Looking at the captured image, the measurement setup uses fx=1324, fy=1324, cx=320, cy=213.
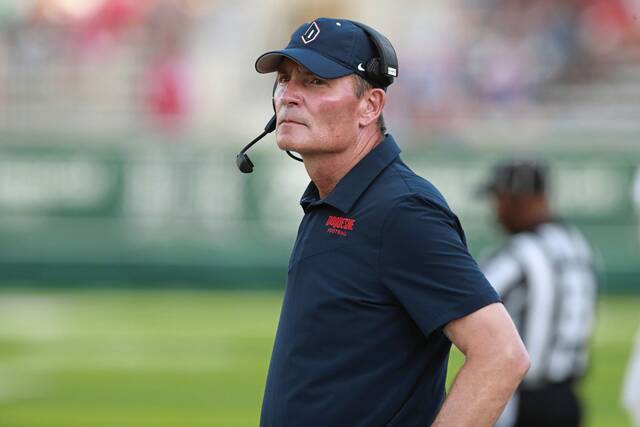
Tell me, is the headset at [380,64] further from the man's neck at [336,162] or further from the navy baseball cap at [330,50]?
the man's neck at [336,162]

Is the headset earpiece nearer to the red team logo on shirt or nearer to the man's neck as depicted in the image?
the man's neck

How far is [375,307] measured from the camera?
285 centimetres

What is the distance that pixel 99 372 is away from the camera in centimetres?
1142

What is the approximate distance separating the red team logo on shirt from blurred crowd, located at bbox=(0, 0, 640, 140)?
14277 mm

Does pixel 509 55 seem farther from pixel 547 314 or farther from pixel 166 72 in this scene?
pixel 547 314

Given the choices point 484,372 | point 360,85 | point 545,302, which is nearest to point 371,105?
point 360,85

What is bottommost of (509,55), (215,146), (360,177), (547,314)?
(215,146)

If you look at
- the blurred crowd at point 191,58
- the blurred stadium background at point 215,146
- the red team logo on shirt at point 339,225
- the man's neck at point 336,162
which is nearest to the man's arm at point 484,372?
the red team logo on shirt at point 339,225

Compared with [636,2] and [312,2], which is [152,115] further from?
[636,2]

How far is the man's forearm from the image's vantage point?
2729 mm

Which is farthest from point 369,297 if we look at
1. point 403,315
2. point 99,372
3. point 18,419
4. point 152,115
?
point 152,115

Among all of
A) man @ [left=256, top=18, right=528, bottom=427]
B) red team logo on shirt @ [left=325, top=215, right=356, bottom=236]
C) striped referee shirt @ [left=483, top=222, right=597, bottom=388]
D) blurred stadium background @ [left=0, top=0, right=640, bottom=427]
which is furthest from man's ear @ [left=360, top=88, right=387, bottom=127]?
blurred stadium background @ [left=0, top=0, right=640, bottom=427]

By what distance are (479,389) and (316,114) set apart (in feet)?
2.40

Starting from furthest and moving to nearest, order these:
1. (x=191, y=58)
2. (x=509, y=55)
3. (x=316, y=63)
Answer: (x=191, y=58), (x=509, y=55), (x=316, y=63)
